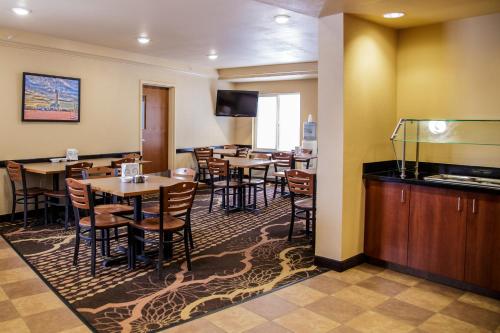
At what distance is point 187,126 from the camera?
8.70 metres

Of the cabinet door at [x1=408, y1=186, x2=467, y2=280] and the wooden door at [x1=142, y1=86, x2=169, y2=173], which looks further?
the wooden door at [x1=142, y1=86, x2=169, y2=173]

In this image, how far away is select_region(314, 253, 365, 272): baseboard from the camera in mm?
3902

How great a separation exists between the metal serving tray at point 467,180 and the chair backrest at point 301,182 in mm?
1216

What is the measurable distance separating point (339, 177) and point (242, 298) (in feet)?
4.62

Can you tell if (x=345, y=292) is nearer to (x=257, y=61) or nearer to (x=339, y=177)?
(x=339, y=177)

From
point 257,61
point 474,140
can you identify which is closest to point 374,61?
point 474,140

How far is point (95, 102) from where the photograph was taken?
680cm

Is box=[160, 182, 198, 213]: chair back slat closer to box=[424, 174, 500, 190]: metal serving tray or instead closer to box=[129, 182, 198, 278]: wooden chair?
box=[129, 182, 198, 278]: wooden chair

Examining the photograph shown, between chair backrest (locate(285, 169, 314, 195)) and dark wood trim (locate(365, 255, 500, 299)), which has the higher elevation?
chair backrest (locate(285, 169, 314, 195))

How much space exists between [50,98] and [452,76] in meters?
5.36

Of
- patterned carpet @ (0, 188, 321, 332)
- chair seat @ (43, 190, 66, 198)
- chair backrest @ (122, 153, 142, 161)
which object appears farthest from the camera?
chair backrest @ (122, 153, 142, 161)

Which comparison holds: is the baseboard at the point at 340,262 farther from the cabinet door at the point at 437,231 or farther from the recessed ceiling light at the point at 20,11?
the recessed ceiling light at the point at 20,11

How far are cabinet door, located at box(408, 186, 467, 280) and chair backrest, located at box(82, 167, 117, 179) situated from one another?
3.35 meters

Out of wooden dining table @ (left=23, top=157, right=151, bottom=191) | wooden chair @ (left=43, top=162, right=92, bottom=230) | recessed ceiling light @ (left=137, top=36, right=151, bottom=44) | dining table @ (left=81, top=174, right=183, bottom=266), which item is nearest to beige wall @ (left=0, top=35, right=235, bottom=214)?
wooden dining table @ (left=23, top=157, right=151, bottom=191)
